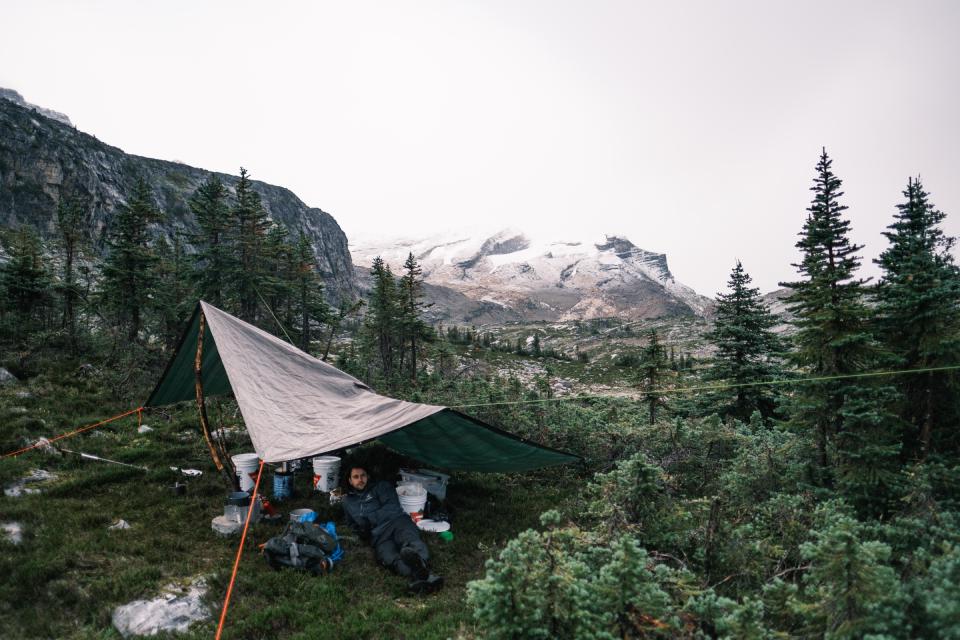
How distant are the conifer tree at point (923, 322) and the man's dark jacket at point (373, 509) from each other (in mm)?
7161

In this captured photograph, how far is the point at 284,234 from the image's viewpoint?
2664cm

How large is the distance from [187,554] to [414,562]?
3062mm

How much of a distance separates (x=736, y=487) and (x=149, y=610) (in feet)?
25.6

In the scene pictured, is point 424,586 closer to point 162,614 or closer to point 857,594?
point 162,614

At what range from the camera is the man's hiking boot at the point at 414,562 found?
19.0ft

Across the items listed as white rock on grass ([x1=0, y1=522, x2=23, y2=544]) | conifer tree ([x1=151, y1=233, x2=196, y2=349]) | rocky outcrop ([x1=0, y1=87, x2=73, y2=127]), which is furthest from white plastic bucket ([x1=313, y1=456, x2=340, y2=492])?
rocky outcrop ([x1=0, y1=87, x2=73, y2=127])

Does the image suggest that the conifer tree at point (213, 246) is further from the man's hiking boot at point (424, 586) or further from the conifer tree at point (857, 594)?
the conifer tree at point (857, 594)

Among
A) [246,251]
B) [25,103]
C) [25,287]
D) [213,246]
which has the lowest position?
[25,287]

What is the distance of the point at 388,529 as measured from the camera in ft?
21.4

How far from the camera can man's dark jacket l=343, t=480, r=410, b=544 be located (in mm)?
6727

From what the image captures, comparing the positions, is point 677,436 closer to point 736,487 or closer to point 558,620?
point 736,487

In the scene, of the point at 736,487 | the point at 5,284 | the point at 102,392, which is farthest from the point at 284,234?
the point at 736,487

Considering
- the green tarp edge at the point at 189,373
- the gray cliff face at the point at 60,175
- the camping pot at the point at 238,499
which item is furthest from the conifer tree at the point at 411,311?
the gray cliff face at the point at 60,175

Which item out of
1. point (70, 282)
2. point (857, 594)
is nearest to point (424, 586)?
point (857, 594)
